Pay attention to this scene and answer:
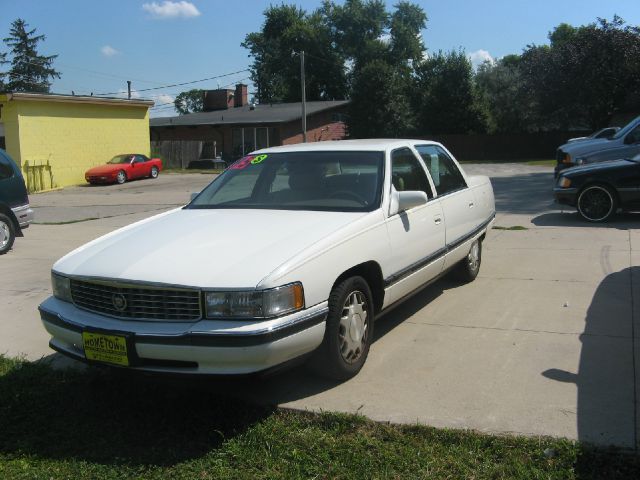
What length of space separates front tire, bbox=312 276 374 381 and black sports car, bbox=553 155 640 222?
7925mm

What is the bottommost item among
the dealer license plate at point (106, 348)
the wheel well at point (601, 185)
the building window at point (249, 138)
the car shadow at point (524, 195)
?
the car shadow at point (524, 195)

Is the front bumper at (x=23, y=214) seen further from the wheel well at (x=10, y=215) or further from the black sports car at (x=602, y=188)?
the black sports car at (x=602, y=188)

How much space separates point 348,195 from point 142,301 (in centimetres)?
191

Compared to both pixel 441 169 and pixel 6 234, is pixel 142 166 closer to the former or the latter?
pixel 6 234

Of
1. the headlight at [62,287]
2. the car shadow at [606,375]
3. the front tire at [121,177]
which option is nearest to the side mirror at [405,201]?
the car shadow at [606,375]

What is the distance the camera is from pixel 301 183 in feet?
17.1

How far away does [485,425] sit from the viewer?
Result: 3.65 metres

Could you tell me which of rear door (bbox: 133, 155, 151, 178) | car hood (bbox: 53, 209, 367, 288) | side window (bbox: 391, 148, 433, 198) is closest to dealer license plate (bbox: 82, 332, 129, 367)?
car hood (bbox: 53, 209, 367, 288)

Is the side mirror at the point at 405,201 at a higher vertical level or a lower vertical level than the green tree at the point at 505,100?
lower

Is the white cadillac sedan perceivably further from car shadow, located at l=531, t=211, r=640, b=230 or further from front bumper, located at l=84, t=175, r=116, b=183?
front bumper, located at l=84, t=175, r=116, b=183

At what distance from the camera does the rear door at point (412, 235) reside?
4.76 meters

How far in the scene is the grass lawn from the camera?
127 inches

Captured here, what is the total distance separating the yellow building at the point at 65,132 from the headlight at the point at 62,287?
2455cm

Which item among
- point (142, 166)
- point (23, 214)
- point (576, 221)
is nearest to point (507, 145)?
A: point (142, 166)
